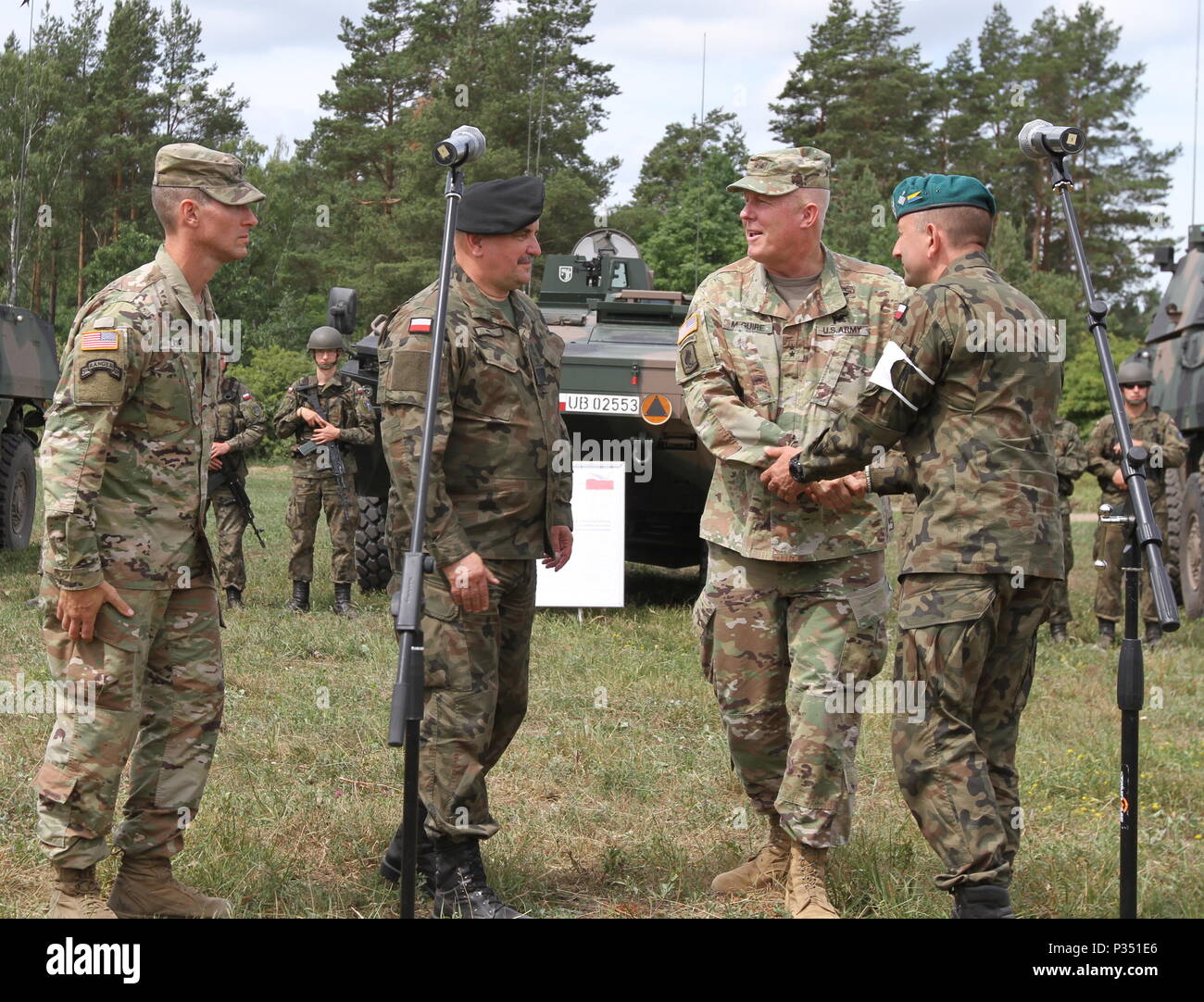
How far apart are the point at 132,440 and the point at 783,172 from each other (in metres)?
2.05

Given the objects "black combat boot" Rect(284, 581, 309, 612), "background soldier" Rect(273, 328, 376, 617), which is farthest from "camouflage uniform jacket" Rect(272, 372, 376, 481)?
"black combat boot" Rect(284, 581, 309, 612)

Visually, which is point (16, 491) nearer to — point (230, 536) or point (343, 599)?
point (230, 536)

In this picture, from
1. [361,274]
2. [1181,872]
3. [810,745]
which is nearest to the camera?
[810,745]

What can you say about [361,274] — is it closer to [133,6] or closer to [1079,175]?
[133,6]

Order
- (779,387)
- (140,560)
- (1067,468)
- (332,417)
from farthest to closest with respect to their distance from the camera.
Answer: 1. (332,417)
2. (1067,468)
3. (779,387)
4. (140,560)

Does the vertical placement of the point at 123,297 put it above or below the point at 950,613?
above

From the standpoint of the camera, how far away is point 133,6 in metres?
39.8

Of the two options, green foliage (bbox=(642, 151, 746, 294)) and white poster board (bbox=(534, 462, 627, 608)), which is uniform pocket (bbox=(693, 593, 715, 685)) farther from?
green foliage (bbox=(642, 151, 746, 294))

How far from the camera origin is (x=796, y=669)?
4.27 m

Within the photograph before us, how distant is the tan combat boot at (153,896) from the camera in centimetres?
408

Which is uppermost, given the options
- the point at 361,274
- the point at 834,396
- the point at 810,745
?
the point at 361,274

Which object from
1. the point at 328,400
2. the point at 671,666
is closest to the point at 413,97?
the point at 328,400

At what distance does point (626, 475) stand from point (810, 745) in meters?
6.37

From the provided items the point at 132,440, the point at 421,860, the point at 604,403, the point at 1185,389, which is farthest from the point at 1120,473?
the point at 132,440
